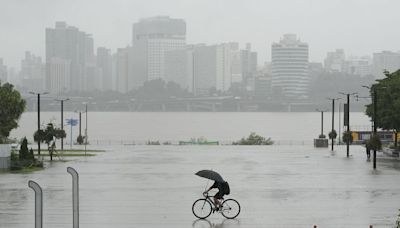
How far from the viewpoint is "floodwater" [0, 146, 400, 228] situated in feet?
83.9

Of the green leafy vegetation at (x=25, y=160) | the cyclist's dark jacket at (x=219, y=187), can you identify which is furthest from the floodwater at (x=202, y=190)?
the green leafy vegetation at (x=25, y=160)

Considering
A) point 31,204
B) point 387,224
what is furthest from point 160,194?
point 387,224

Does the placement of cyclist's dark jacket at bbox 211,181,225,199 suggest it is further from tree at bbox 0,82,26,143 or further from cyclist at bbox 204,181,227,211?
tree at bbox 0,82,26,143

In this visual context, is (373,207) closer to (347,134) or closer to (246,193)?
(246,193)

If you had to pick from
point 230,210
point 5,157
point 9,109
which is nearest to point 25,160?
point 5,157

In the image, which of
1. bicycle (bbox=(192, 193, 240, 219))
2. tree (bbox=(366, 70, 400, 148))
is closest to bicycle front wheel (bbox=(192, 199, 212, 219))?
bicycle (bbox=(192, 193, 240, 219))

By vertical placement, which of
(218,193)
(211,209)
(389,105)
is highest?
(389,105)

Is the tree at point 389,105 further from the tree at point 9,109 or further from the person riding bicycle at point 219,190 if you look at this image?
the person riding bicycle at point 219,190

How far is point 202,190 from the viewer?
114ft

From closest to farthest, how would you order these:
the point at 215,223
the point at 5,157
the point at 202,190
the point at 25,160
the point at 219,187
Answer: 1. the point at 215,223
2. the point at 219,187
3. the point at 202,190
4. the point at 5,157
5. the point at 25,160

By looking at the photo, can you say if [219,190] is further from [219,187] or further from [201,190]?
[201,190]

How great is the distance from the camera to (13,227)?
953 inches

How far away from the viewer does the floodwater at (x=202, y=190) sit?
83.9ft

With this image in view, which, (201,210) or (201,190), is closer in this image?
(201,210)
